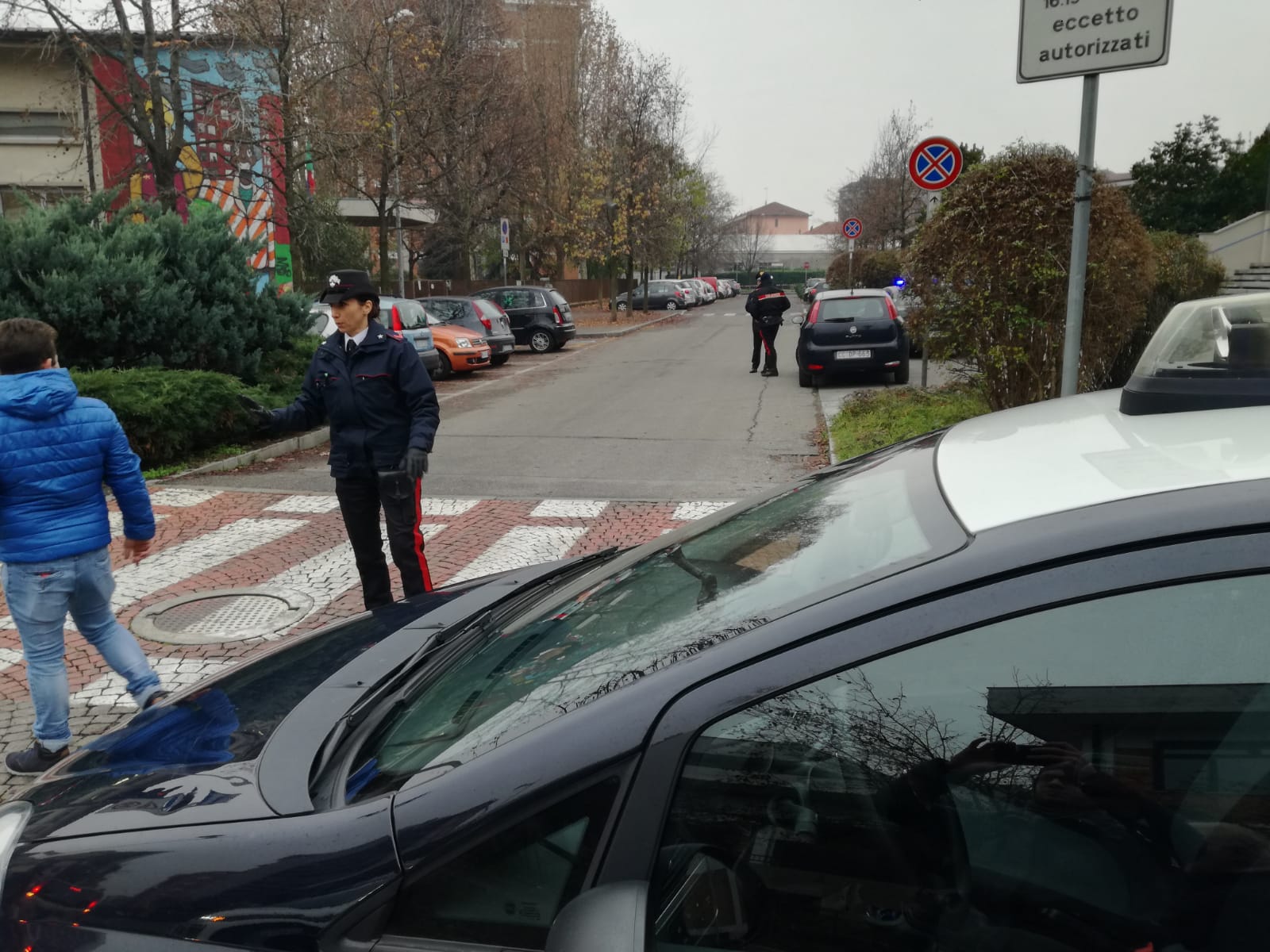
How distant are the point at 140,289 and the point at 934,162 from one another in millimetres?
9333

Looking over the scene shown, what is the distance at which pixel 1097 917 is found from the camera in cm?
136

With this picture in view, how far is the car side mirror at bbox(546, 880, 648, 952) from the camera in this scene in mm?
1342

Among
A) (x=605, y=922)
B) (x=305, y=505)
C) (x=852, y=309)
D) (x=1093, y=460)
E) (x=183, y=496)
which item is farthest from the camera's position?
(x=852, y=309)

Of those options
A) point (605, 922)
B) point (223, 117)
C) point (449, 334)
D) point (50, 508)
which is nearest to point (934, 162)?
point (449, 334)

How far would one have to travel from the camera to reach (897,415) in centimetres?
1205

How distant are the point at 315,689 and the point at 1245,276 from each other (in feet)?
90.9

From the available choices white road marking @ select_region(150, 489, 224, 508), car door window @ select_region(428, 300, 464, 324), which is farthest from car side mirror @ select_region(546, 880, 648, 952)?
car door window @ select_region(428, 300, 464, 324)

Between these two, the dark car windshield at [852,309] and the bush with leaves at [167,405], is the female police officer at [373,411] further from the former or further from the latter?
the dark car windshield at [852,309]

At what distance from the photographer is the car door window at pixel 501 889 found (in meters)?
1.44

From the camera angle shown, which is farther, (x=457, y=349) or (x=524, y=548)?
(x=457, y=349)

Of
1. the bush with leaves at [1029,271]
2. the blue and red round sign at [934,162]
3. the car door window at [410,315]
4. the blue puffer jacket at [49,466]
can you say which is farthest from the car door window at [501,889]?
the car door window at [410,315]

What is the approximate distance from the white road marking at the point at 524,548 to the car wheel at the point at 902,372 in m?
10.4

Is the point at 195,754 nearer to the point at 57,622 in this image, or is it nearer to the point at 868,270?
the point at 57,622

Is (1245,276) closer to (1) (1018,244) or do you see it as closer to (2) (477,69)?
(1) (1018,244)
